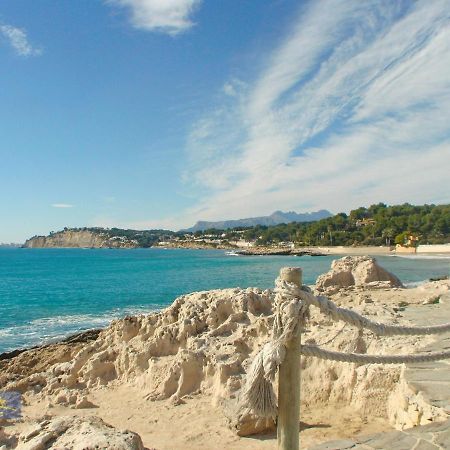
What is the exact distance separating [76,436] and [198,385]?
3.98 metres

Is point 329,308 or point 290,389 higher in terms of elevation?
point 329,308

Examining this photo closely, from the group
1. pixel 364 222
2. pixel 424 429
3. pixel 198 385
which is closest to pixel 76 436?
pixel 424 429

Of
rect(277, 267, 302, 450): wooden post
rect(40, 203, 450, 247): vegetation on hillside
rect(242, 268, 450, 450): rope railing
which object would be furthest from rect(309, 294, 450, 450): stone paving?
rect(40, 203, 450, 247): vegetation on hillside

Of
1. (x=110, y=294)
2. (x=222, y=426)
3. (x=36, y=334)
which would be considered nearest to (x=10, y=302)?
(x=110, y=294)

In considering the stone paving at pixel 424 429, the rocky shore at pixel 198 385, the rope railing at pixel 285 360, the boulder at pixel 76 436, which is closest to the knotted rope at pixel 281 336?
the rope railing at pixel 285 360

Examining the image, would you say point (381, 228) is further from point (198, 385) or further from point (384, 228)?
point (198, 385)

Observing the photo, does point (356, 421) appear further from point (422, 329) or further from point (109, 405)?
point (109, 405)

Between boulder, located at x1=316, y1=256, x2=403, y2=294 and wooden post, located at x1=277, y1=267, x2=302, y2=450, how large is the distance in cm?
1685

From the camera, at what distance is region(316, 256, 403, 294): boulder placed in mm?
20422

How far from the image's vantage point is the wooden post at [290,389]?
3158mm

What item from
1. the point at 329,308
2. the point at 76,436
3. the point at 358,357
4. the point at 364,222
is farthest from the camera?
the point at 364,222

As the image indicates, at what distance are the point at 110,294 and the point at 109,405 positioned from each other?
25761 mm

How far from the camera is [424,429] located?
13.1 feet

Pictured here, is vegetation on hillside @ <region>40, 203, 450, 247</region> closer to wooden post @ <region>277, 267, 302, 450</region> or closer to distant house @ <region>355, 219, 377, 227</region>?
distant house @ <region>355, 219, 377, 227</region>
